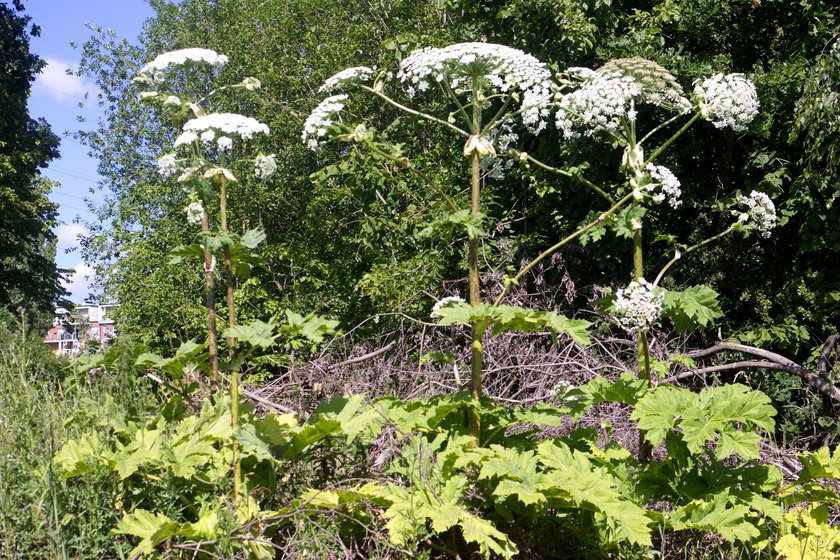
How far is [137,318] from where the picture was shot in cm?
1137

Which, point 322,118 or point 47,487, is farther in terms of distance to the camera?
point 322,118

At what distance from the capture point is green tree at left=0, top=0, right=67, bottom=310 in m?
16.1

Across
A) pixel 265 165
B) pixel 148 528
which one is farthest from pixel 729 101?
pixel 148 528

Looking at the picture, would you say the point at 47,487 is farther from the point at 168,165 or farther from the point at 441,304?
the point at 441,304

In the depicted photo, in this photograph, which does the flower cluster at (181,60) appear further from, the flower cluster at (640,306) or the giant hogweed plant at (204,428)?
the flower cluster at (640,306)

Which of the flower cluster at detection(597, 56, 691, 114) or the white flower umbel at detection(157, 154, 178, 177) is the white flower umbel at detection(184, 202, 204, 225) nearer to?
the white flower umbel at detection(157, 154, 178, 177)

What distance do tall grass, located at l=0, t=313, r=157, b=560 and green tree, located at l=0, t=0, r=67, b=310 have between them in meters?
13.3

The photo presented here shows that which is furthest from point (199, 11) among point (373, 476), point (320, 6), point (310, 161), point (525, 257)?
point (373, 476)

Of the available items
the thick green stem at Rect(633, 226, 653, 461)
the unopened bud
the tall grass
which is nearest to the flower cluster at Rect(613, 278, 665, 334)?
the thick green stem at Rect(633, 226, 653, 461)

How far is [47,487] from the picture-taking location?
309 centimetres

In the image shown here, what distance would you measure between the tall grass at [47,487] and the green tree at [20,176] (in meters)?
13.3

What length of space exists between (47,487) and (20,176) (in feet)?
51.5

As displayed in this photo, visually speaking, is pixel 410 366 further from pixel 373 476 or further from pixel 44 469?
pixel 44 469

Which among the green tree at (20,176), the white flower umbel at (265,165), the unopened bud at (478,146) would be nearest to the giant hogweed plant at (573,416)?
the unopened bud at (478,146)
